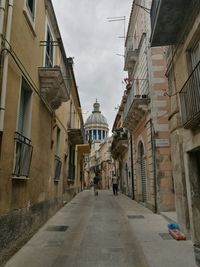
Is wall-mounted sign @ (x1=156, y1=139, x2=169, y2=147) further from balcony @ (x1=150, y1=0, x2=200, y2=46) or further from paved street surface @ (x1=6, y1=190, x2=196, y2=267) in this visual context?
balcony @ (x1=150, y1=0, x2=200, y2=46)

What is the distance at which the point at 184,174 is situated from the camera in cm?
620

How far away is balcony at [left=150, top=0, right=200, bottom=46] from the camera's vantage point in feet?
17.8

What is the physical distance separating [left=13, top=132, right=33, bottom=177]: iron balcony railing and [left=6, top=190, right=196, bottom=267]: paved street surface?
1676 millimetres

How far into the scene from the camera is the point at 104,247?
542cm

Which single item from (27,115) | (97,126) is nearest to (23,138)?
(27,115)

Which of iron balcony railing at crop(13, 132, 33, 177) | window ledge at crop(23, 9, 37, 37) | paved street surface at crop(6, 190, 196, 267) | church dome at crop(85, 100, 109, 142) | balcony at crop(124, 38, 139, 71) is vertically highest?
church dome at crop(85, 100, 109, 142)

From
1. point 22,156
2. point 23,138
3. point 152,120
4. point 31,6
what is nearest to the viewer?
point 22,156

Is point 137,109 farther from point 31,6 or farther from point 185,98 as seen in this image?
point 31,6

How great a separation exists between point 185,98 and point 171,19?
1966 millimetres

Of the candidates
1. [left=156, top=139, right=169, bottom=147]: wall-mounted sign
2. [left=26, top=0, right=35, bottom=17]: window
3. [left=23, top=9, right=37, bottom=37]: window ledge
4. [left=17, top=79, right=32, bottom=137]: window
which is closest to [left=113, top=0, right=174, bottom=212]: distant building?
[left=156, top=139, right=169, bottom=147]: wall-mounted sign

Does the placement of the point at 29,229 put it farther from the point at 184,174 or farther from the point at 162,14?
the point at 162,14

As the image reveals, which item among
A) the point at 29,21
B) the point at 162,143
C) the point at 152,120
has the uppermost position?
the point at 29,21

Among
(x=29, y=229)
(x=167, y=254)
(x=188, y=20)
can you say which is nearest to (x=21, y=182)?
(x=29, y=229)

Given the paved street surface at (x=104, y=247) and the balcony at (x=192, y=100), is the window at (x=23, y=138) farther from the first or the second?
the balcony at (x=192, y=100)
